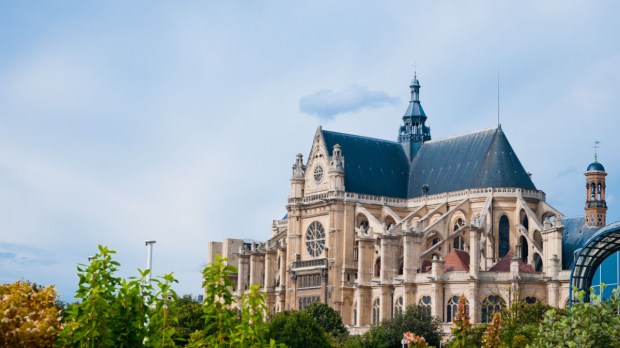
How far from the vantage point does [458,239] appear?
304 feet

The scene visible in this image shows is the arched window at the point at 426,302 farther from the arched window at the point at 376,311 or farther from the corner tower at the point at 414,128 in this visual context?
the corner tower at the point at 414,128

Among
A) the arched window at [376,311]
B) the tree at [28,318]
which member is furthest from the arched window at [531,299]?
the tree at [28,318]

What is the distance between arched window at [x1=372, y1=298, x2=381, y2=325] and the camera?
89.5 metres

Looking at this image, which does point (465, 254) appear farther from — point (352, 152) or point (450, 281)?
point (352, 152)

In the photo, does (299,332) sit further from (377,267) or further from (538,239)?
(538,239)

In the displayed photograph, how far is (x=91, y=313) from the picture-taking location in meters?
22.7

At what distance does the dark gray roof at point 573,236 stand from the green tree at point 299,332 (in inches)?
930

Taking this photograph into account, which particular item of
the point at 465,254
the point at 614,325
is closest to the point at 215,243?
the point at 465,254

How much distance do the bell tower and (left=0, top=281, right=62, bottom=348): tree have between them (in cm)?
7746

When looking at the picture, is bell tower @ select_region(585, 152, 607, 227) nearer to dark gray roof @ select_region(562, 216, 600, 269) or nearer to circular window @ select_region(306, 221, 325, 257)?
dark gray roof @ select_region(562, 216, 600, 269)

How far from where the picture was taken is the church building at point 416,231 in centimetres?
8325

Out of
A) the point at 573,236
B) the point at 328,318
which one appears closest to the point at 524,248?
the point at 573,236

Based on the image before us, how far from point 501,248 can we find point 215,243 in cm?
4248

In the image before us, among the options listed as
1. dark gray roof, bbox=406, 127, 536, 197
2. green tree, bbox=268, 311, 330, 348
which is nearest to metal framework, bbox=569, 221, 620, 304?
green tree, bbox=268, 311, 330, 348
